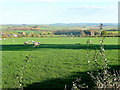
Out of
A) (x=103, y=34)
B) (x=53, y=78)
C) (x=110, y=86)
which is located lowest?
(x=53, y=78)

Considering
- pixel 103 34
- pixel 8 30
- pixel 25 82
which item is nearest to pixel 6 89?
pixel 25 82

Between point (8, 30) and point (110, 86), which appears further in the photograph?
point (8, 30)

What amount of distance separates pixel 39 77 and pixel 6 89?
6.03 feet

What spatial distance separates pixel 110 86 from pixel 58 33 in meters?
60.6

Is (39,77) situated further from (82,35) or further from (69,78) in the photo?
(82,35)

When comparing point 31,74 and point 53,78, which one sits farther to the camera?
point 31,74

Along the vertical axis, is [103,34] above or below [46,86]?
above

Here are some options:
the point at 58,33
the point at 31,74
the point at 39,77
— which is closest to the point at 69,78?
the point at 39,77

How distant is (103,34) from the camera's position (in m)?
3.66

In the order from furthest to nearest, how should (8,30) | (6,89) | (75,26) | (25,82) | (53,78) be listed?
(75,26) → (8,30) → (53,78) → (25,82) → (6,89)

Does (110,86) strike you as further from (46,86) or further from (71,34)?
(71,34)

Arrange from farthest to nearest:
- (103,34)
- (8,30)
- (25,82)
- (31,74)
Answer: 1. (8,30)
2. (31,74)
3. (25,82)
4. (103,34)

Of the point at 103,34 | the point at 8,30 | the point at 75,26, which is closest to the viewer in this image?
the point at 103,34

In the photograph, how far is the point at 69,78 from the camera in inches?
312
